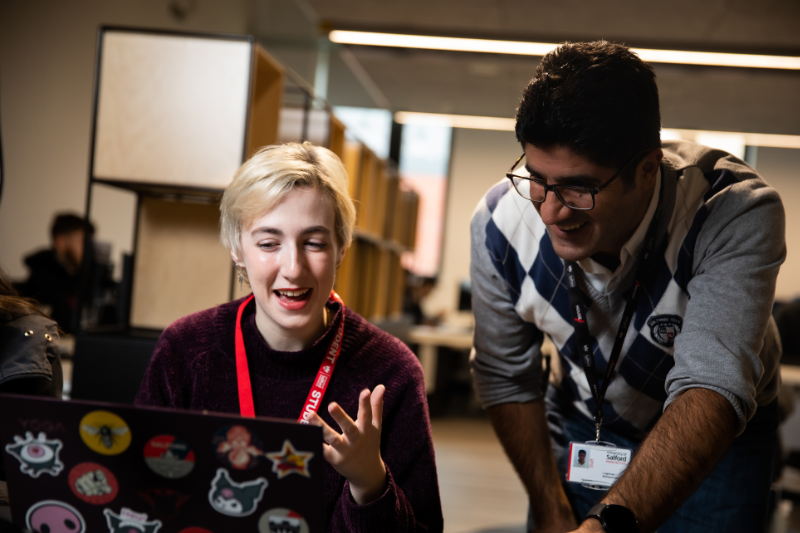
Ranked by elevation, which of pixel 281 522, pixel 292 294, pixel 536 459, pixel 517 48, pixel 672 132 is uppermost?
pixel 517 48

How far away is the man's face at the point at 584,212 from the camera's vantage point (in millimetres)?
1180

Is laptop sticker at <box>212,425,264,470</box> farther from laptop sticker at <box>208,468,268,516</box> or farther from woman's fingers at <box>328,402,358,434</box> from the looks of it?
woman's fingers at <box>328,402,358,434</box>

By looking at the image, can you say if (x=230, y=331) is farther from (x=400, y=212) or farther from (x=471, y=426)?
(x=471, y=426)

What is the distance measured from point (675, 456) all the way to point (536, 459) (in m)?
0.46

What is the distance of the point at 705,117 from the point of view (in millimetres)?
7988

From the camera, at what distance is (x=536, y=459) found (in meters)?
1.50

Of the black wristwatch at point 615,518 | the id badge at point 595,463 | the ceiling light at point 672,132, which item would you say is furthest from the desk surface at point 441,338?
the black wristwatch at point 615,518

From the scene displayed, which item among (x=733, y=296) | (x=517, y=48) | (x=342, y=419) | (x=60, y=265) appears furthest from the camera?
(x=517, y=48)

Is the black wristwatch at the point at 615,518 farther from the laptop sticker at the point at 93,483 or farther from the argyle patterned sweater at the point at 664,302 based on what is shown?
the laptop sticker at the point at 93,483

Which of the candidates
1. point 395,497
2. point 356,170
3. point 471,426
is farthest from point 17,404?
point 471,426

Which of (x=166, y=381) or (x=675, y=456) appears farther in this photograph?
(x=166, y=381)

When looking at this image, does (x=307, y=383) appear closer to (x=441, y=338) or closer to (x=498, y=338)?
(x=498, y=338)

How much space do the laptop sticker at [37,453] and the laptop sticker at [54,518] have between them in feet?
0.13

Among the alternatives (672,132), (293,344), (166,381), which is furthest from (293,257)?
(672,132)
